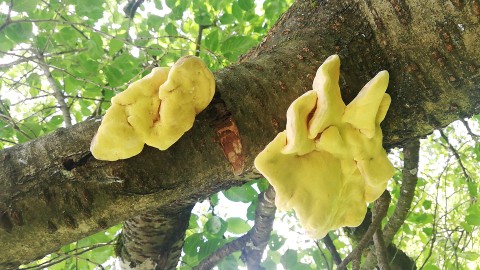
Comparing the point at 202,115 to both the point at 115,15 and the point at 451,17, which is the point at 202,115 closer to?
the point at 451,17

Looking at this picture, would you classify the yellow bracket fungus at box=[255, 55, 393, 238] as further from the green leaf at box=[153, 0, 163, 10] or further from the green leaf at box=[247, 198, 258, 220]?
the green leaf at box=[153, 0, 163, 10]

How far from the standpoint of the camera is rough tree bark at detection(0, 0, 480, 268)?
1305 millimetres

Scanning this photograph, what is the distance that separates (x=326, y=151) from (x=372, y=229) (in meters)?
1.33

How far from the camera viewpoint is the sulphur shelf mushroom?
1.24 meters

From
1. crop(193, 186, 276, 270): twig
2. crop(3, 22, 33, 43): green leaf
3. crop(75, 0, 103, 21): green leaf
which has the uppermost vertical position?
crop(75, 0, 103, 21): green leaf

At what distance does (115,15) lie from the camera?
12.7 feet

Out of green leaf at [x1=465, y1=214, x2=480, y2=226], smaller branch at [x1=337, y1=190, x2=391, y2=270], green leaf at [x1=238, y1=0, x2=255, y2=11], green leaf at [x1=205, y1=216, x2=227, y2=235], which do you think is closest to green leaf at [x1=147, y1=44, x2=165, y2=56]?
green leaf at [x1=238, y1=0, x2=255, y2=11]

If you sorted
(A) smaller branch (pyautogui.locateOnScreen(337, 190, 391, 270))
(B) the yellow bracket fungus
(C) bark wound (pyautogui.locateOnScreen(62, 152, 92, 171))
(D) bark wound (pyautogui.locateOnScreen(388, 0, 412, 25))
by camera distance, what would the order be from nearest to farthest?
(B) the yellow bracket fungus
(C) bark wound (pyautogui.locateOnScreen(62, 152, 92, 171))
(D) bark wound (pyautogui.locateOnScreen(388, 0, 412, 25))
(A) smaller branch (pyautogui.locateOnScreen(337, 190, 391, 270))

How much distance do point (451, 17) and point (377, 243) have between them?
63.6 inches

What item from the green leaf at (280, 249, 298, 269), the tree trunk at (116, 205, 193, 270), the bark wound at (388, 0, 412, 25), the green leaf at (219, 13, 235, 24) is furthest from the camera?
the green leaf at (219, 13, 235, 24)

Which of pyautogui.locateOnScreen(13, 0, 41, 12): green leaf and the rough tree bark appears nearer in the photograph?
the rough tree bark

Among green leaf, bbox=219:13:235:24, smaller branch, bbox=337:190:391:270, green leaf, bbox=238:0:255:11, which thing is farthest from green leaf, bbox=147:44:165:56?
smaller branch, bbox=337:190:391:270

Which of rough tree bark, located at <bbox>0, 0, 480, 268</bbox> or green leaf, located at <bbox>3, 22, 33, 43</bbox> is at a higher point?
green leaf, located at <bbox>3, 22, 33, 43</bbox>

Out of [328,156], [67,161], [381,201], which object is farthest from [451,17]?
[381,201]
